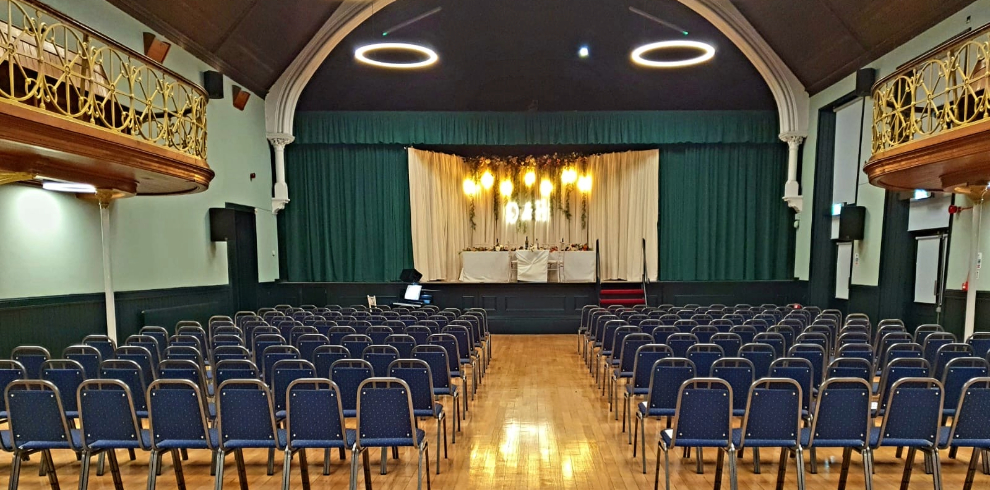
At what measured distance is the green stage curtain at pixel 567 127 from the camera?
558 inches

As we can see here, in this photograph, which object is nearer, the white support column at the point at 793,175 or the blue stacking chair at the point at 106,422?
the blue stacking chair at the point at 106,422

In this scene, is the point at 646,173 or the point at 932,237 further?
the point at 646,173

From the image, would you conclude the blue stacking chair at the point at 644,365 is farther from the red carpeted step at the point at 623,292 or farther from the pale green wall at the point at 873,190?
the red carpeted step at the point at 623,292

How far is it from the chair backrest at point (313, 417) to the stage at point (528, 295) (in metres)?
9.61

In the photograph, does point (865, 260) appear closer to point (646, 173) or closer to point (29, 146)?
point (646, 173)

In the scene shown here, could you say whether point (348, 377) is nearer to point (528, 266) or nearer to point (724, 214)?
point (528, 266)

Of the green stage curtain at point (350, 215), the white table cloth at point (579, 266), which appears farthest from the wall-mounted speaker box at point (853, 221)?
the green stage curtain at point (350, 215)

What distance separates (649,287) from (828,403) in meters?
10.4

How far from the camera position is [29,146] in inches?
193

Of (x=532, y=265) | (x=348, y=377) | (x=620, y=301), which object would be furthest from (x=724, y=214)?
(x=348, y=377)

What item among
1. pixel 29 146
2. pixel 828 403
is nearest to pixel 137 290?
pixel 29 146

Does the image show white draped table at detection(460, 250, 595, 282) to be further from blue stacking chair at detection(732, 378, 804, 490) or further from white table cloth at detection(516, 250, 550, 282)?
blue stacking chair at detection(732, 378, 804, 490)

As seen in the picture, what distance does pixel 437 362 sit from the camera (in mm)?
5160

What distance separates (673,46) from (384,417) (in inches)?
483
